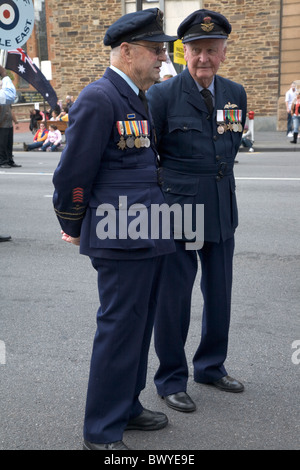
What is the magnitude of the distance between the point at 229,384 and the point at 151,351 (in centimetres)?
70

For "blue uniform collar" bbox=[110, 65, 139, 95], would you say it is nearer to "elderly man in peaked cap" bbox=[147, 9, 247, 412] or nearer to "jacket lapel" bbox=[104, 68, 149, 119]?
"jacket lapel" bbox=[104, 68, 149, 119]

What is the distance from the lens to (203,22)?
3.06 metres

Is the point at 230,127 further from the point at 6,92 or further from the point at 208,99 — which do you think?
the point at 6,92

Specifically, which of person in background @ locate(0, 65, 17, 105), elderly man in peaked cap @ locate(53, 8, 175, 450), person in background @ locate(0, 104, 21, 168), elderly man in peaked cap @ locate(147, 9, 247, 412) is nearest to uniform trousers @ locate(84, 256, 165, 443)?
elderly man in peaked cap @ locate(53, 8, 175, 450)

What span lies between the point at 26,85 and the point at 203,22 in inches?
1271

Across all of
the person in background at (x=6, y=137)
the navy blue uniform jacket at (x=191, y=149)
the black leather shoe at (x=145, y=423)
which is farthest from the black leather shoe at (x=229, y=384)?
the person in background at (x=6, y=137)

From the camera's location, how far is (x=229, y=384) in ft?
11.1

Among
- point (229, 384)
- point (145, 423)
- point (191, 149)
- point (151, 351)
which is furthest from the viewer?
point (151, 351)

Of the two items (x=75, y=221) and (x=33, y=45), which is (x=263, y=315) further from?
(x=33, y=45)

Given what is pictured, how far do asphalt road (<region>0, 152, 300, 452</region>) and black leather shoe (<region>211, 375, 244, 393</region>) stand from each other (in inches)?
1.9

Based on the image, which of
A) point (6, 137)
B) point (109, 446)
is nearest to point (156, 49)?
point (109, 446)

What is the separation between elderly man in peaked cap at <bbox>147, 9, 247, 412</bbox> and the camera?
3.13m

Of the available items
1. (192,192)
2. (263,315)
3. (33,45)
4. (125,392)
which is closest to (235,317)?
(263,315)
